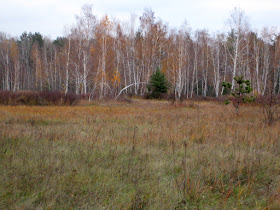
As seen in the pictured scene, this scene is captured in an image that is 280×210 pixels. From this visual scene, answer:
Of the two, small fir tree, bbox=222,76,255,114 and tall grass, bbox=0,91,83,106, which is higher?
small fir tree, bbox=222,76,255,114

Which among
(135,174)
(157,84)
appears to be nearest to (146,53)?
(157,84)

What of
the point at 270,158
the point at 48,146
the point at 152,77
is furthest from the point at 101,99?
the point at 270,158

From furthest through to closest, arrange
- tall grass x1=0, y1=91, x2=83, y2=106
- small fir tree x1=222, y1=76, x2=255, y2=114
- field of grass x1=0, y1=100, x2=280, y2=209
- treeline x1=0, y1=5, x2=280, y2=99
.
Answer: treeline x1=0, y1=5, x2=280, y2=99 < tall grass x1=0, y1=91, x2=83, y2=106 < small fir tree x1=222, y1=76, x2=255, y2=114 < field of grass x1=0, y1=100, x2=280, y2=209

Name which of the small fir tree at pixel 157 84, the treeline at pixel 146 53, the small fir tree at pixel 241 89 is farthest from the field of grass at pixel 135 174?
the small fir tree at pixel 157 84

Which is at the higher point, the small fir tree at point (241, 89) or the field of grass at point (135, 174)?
the small fir tree at point (241, 89)

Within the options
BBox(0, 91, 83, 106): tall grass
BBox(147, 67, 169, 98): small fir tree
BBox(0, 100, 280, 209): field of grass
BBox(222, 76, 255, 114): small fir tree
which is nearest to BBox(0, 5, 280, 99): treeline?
BBox(147, 67, 169, 98): small fir tree

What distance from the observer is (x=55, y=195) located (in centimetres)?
263

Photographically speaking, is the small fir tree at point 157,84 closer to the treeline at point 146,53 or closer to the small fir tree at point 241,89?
the treeline at point 146,53

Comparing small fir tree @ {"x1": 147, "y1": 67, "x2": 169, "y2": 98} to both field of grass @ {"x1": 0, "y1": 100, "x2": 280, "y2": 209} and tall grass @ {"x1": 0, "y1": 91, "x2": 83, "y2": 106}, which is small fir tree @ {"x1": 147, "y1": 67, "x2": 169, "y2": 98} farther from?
field of grass @ {"x1": 0, "y1": 100, "x2": 280, "y2": 209}

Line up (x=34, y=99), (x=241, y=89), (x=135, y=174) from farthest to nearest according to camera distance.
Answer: (x=34, y=99)
(x=241, y=89)
(x=135, y=174)

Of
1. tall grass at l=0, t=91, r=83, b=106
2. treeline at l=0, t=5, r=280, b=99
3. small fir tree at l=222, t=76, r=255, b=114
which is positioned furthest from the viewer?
treeline at l=0, t=5, r=280, b=99

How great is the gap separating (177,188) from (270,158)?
222 centimetres

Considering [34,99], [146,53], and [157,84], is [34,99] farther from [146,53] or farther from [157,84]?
[146,53]

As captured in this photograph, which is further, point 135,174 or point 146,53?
point 146,53
